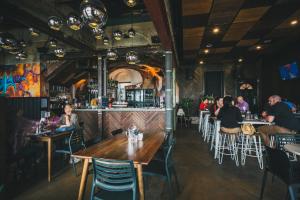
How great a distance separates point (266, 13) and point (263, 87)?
250 inches

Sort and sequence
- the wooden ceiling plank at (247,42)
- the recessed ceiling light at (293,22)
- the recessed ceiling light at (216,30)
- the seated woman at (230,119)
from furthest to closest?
the wooden ceiling plank at (247,42) < the recessed ceiling light at (216,30) < the recessed ceiling light at (293,22) < the seated woman at (230,119)

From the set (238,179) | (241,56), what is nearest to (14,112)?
(238,179)

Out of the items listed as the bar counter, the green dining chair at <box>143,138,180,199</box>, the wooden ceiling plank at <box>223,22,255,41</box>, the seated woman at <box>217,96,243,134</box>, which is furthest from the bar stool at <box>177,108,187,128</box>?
the green dining chair at <box>143,138,180,199</box>

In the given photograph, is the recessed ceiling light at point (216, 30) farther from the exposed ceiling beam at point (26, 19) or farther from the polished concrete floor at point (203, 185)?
the exposed ceiling beam at point (26, 19)

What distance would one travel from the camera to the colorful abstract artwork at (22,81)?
8.38 metres

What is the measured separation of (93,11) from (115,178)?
2288 millimetres

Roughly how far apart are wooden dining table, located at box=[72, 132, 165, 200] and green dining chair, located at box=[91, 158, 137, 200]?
138mm

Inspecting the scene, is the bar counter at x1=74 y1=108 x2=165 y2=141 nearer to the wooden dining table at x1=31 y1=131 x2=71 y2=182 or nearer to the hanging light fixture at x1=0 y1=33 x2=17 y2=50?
the wooden dining table at x1=31 y1=131 x2=71 y2=182

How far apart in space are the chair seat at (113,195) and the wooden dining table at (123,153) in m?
0.14

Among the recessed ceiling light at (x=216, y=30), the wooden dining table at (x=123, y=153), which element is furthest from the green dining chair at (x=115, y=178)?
the recessed ceiling light at (x=216, y=30)

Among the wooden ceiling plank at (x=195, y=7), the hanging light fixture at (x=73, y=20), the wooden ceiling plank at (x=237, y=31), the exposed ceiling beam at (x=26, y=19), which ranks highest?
the wooden ceiling plank at (x=237, y=31)

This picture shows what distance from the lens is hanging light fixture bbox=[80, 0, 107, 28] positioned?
2551 mm

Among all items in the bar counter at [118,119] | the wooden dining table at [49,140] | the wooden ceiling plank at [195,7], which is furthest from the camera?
the bar counter at [118,119]

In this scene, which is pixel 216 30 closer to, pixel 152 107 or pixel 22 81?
pixel 152 107
